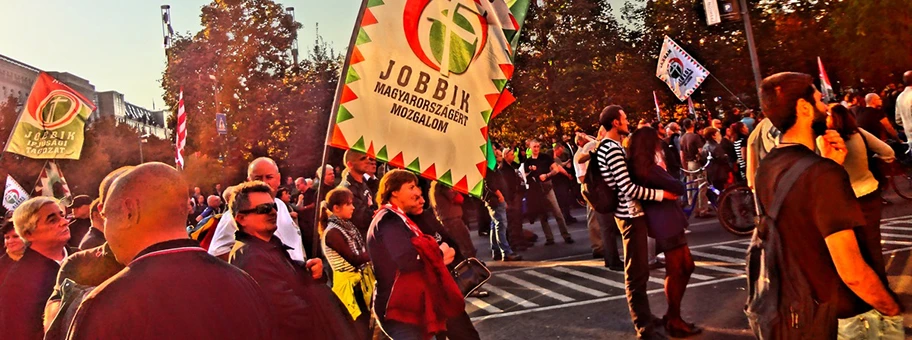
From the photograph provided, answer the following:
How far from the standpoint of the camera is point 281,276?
3.93 m

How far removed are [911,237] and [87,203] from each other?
8.78 m

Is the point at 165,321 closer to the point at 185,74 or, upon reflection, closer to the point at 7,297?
the point at 7,297

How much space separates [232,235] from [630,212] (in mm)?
2909

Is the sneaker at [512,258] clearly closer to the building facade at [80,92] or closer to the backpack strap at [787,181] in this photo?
the backpack strap at [787,181]

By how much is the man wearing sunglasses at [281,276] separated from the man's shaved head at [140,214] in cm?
127

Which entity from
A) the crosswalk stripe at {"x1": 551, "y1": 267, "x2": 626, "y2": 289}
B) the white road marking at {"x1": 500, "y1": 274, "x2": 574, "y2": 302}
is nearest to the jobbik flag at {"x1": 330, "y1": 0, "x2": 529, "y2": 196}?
the white road marking at {"x1": 500, "y1": 274, "x2": 574, "y2": 302}

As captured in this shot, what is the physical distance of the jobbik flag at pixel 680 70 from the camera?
55.1 feet

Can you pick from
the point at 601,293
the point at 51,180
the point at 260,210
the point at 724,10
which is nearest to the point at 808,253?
the point at 260,210

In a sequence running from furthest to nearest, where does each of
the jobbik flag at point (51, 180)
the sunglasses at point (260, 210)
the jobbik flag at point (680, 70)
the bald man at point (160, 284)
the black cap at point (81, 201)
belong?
the jobbik flag at point (680, 70)
the jobbik flag at point (51, 180)
the black cap at point (81, 201)
the sunglasses at point (260, 210)
the bald man at point (160, 284)

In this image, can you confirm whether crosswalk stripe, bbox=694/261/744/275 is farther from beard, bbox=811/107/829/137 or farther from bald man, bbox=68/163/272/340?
bald man, bbox=68/163/272/340

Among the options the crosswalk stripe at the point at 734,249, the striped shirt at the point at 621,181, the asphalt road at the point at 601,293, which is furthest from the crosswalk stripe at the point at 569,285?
the crosswalk stripe at the point at 734,249

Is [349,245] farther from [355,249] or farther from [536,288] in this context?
[536,288]

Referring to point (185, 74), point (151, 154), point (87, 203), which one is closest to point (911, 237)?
point (87, 203)

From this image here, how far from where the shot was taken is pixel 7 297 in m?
4.32
